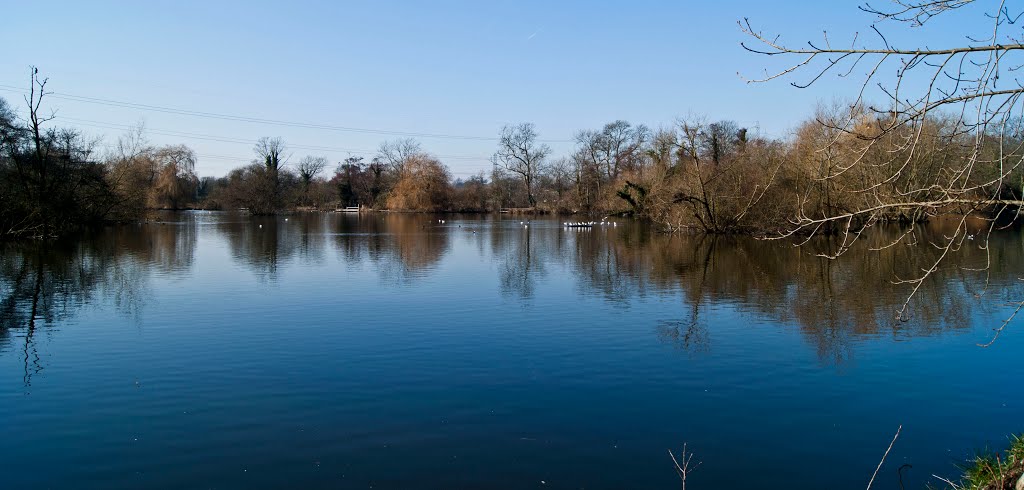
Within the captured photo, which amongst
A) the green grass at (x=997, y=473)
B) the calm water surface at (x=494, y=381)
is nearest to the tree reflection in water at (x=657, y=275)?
the calm water surface at (x=494, y=381)

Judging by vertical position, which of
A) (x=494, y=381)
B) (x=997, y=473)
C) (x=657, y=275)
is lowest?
(x=494, y=381)

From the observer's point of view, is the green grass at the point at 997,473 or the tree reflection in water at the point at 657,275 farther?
the tree reflection in water at the point at 657,275

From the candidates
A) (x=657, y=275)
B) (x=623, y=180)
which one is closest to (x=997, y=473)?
(x=657, y=275)

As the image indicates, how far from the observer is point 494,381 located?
9.09 meters

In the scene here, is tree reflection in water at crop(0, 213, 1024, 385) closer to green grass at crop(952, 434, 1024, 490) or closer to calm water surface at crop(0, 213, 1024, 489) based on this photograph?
calm water surface at crop(0, 213, 1024, 489)

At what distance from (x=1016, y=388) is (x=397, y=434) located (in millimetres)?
7899

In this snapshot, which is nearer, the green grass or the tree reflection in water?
the green grass

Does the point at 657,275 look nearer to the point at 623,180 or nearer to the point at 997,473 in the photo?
the point at 997,473

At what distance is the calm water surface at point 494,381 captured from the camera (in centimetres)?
645

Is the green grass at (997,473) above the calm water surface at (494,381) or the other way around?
above

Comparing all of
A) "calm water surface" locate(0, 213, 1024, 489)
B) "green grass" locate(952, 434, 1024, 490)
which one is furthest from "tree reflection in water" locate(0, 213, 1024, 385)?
"green grass" locate(952, 434, 1024, 490)

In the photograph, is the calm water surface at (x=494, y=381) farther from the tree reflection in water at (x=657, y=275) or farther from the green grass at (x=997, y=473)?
the green grass at (x=997, y=473)

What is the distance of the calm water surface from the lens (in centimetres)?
645

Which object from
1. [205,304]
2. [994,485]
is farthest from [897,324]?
[205,304]
